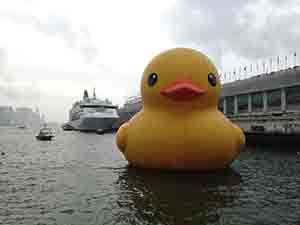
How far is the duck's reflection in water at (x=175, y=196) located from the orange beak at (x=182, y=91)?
3.17 meters

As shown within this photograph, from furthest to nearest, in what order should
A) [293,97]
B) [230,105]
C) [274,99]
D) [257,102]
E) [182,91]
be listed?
[230,105] → [257,102] → [274,99] → [293,97] → [182,91]

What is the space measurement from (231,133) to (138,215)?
6042 mm

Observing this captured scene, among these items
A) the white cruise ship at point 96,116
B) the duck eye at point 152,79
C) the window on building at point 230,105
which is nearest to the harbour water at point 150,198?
the duck eye at point 152,79

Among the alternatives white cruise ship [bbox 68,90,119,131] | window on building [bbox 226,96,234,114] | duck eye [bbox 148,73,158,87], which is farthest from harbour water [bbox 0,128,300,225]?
white cruise ship [bbox 68,90,119,131]

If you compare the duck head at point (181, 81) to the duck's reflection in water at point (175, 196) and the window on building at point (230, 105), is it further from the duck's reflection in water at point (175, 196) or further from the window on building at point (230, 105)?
the window on building at point (230, 105)

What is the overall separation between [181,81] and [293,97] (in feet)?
132

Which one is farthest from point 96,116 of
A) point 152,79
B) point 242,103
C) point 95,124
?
point 152,79

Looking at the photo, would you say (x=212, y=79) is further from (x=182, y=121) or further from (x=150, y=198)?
(x=150, y=198)

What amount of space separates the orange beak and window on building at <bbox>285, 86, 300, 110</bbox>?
128 ft

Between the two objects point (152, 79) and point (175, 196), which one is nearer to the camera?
point (175, 196)

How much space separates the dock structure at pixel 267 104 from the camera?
31.2 metres

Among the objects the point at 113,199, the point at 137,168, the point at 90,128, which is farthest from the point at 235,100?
the point at 113,199

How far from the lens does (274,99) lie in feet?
167

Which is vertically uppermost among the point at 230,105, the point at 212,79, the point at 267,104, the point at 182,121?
the point at 212,79
